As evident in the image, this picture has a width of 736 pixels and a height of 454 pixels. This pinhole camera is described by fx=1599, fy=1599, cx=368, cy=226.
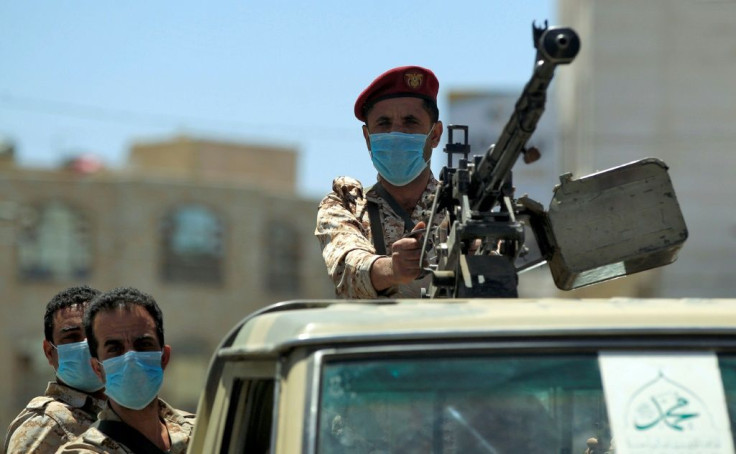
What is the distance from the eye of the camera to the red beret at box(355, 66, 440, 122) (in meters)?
5.15

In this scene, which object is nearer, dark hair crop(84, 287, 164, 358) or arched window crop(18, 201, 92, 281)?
dark hair crop(84, 287, 164, 358)

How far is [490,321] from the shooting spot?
10.8ft

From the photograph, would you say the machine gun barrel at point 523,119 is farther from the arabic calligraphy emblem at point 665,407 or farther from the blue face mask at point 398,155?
the blue face mask at point 398,155

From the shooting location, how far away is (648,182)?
421 cm

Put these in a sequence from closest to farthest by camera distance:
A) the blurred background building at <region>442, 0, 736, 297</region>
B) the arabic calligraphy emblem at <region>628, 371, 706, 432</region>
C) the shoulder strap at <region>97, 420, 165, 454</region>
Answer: the arabic calligraphy emblem at <region>628, 371, 706, 432</region>, the shoulder strap at <region>97, 420, 165, 454</region>, the blurred background building at <region>442, 0, 736, 297</region>

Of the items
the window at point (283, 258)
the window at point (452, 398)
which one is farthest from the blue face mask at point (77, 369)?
the window at point (283, 258)

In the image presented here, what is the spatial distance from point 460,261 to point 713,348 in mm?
823

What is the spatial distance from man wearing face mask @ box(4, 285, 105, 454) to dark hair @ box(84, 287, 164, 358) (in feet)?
1.44

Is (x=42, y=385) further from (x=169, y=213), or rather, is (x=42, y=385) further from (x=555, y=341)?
(x=555, y=341)

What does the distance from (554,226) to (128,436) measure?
1345 millimetres

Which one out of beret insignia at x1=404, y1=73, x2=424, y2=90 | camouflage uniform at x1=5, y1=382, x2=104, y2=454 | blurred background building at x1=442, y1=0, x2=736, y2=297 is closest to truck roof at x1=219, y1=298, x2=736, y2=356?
camouflage uniform at x1=5, y1=382, x2=104, y2=454

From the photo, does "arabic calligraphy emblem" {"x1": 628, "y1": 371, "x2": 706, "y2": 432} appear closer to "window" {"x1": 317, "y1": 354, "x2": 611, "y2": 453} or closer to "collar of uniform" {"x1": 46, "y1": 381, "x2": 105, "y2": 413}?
"window" {"x1": 317, "y1": 354, "x2": 611, "y2": 453}

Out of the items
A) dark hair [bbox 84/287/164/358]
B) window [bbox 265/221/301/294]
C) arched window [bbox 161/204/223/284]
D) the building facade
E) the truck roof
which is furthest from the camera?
window [bbox 265/221/301/294]

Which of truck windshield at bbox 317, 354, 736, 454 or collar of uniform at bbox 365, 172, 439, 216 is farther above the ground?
collar of uniform at bbox 365, 172, 439, 216
